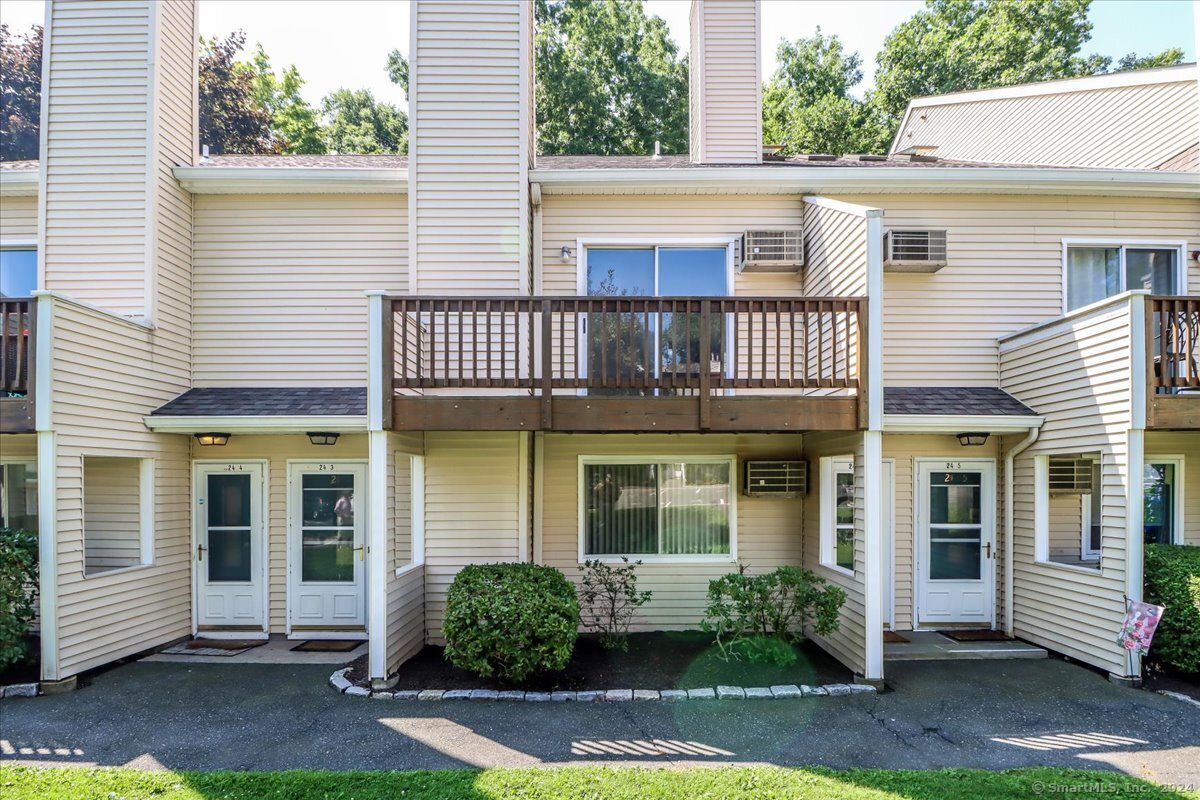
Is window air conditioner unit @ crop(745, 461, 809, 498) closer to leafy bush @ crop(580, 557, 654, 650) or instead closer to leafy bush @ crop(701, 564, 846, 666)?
leafy bush @ crop(701, 564, 846, 666)

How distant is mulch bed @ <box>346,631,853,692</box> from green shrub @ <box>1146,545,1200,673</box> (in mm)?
2718

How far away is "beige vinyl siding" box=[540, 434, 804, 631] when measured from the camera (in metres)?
6.89

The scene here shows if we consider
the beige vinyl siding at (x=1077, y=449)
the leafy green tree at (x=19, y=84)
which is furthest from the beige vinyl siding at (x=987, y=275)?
the leafy green tree at (x=19, y=84)

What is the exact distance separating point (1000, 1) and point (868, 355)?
23.0m

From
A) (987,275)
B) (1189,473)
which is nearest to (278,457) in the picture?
(987,275)

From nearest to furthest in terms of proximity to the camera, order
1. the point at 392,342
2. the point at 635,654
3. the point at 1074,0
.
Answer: the point at 392,342, the point at 635,654, the point at 1074,0

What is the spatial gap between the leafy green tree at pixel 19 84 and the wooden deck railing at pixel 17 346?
15.2 m

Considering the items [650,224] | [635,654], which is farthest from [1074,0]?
[635,654]

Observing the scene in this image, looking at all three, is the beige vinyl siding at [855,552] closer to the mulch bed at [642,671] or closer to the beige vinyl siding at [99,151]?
the mulch bed at [642,671]

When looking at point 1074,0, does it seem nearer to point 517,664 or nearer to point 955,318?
point 955,318

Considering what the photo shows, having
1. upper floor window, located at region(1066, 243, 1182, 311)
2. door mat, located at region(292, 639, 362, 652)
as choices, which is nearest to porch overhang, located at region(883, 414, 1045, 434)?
upper floor window, located at region(1066, 243, 1182, 311)

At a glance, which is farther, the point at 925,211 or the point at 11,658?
the point at 925,211

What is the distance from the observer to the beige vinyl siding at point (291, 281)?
7062mm

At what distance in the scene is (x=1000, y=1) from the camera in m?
20.6
